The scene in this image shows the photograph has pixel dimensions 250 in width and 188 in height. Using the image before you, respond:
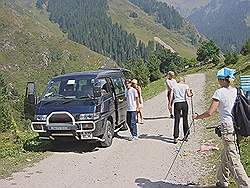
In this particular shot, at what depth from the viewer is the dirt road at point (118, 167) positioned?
29.3 feet

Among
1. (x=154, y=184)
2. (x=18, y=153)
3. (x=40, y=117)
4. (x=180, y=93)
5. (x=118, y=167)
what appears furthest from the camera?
(x=180, y=93)

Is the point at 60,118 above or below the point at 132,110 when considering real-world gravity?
below

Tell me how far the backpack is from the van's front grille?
5.33 m

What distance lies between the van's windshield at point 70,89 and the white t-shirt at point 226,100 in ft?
17.9

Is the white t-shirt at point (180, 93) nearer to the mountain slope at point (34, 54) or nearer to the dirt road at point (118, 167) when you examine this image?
the dirt road at point (118, 167)

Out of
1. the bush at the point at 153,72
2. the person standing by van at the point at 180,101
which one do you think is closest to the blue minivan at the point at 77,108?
the person standing by van at the point at 180,101

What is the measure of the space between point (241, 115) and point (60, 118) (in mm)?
5668

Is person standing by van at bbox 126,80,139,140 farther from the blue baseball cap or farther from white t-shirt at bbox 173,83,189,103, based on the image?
the blue baseball cap

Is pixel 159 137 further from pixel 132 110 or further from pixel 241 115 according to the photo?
pixel 241 115

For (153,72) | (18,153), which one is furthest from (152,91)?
(153,72)

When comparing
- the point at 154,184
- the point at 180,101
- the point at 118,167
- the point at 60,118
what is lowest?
the point at 154,184

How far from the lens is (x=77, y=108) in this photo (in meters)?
11.5

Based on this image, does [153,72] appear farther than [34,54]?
No

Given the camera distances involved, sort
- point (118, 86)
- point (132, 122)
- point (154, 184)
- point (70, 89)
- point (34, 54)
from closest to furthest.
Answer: point (154, 184) < point (70, 89) < point (132, 122) < point (118, 86) < point (34, 54)
